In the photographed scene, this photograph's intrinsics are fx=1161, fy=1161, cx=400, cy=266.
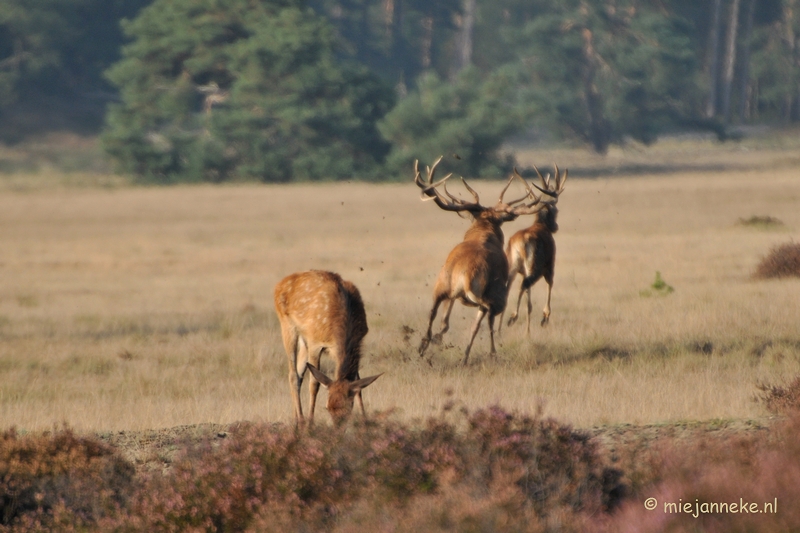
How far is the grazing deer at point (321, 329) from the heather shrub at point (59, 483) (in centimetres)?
139

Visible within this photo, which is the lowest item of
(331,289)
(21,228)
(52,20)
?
(21,228)

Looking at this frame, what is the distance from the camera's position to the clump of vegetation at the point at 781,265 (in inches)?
700

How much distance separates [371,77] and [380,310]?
115 feet

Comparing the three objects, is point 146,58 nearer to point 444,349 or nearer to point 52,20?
point 52,20

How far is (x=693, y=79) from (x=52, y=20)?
125 feet

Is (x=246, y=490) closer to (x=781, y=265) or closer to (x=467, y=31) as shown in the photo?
(x=781, y=265)

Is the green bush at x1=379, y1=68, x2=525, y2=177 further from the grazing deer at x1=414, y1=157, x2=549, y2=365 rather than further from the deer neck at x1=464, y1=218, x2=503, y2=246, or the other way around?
the grazing deer at x1=414, y1=157, x2=549, y2=365

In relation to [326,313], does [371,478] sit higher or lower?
lower

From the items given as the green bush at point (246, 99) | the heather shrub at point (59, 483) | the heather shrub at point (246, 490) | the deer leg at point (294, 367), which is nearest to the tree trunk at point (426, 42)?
the green bush at point (246, 99)

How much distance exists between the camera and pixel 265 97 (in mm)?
47344

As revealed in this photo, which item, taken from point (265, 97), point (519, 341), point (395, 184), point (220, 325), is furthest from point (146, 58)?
point (519, 341)

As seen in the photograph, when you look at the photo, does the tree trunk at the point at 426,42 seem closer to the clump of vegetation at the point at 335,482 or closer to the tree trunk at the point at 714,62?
the tree trunk at the point at 714,62

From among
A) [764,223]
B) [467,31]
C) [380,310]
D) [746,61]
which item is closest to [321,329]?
[380,310]

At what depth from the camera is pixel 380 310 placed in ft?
52.2
